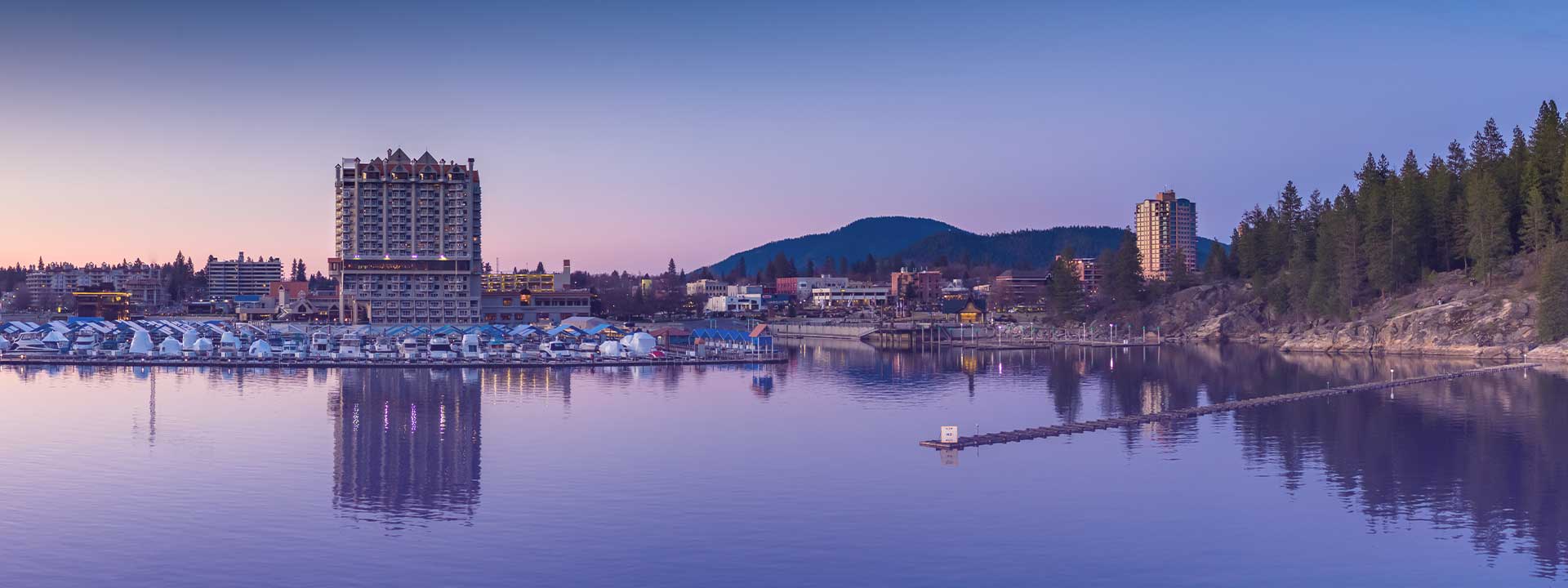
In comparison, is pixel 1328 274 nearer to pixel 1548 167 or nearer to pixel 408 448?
pixel 1548 167

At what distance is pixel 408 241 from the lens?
14638 centimetres

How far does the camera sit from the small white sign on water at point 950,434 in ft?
150

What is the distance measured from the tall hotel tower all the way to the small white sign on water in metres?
103

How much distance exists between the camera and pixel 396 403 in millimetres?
61406

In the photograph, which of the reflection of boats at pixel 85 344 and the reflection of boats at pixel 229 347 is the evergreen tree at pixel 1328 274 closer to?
the reflection of boats at pixel 229 347

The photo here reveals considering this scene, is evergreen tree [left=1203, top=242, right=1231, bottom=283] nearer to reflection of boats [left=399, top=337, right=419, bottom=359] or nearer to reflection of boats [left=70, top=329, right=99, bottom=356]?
reflection of boats [left=399, top=337, right=419, bottom=359]

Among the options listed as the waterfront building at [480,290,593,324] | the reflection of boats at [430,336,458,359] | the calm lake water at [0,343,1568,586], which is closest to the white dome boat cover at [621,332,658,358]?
the reflection of boats at [430,336,458,359]

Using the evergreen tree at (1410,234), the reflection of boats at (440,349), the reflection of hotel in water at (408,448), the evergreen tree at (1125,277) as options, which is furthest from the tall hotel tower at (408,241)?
the evergreen tree at (1410,234)

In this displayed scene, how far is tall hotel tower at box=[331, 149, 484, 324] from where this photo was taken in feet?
460

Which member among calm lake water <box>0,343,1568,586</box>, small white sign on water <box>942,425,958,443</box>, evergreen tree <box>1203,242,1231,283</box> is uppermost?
evergreen tree <box>1203,242,1231,283</box>

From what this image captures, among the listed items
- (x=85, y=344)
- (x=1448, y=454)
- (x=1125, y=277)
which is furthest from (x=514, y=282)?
(x=1448, y=454)

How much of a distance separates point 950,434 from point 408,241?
113613 mm

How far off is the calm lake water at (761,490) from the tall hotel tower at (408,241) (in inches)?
2865

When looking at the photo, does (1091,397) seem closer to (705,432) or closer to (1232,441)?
(1232,441)
